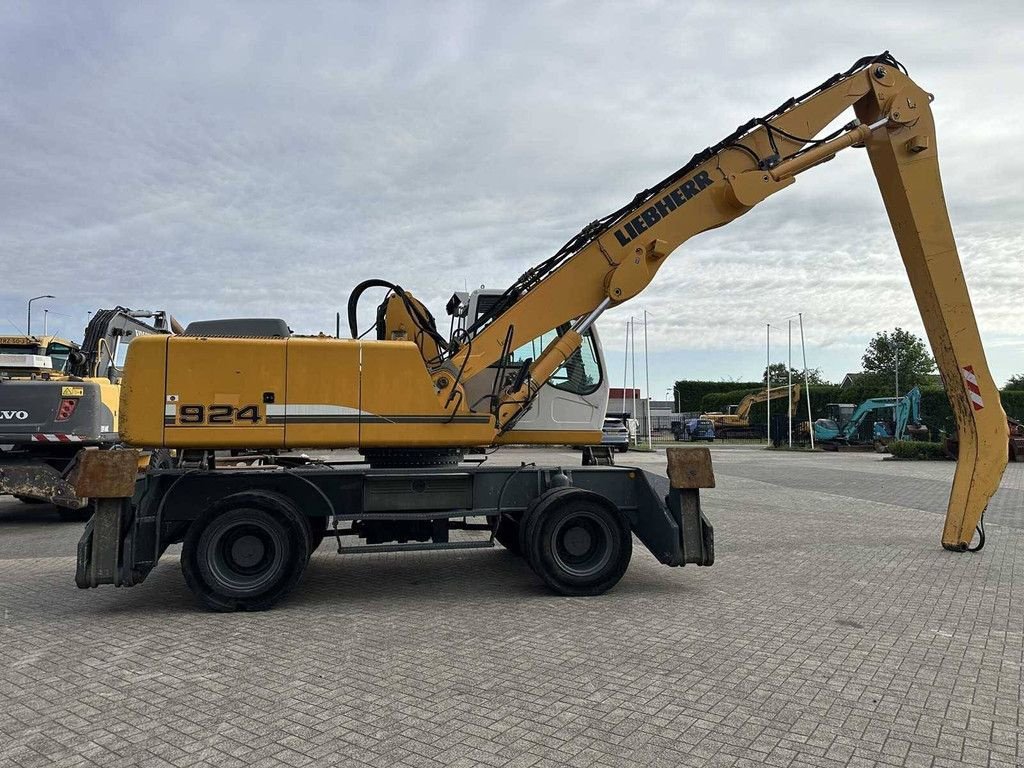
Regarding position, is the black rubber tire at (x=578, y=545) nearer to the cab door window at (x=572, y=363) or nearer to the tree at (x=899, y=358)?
the cab door window at (x=572, y=363)

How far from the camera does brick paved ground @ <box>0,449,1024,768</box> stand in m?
3.73

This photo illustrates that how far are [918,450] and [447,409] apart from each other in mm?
27880

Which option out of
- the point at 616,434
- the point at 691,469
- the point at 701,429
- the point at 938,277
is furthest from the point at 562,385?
the point at 701,429

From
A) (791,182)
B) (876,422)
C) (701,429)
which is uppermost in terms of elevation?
(791,182)

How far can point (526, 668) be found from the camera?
4867mm

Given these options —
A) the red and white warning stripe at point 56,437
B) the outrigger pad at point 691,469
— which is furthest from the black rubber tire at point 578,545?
the red and white warning stripe at point 56,437

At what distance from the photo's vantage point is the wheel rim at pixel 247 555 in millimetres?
6395

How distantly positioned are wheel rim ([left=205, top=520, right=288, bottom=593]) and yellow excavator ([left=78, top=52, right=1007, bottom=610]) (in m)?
0.01

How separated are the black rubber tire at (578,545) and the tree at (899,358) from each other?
191 ft

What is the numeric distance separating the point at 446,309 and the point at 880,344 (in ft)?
219

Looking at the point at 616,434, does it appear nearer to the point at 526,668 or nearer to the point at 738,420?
the point at 738,420

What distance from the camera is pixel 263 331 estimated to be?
7016 mm

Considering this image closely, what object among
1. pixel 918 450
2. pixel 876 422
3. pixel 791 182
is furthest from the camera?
pixel 876 422

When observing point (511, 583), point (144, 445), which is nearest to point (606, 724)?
point (511, 583)
